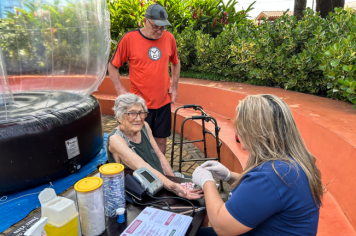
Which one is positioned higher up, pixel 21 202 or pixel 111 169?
pixel 111 169

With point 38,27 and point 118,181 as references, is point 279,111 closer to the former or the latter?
point 118,181

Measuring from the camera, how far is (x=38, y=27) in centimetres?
286

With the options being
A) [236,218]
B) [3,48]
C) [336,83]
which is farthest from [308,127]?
[3,48]

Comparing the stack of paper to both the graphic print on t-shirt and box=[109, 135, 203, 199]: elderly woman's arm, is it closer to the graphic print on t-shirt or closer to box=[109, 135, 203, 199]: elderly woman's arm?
box=[109, 135, 203, 199]: elderly woman's arm

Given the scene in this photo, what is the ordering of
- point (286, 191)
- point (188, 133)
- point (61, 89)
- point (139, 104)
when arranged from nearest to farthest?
1. point (286, 191)
2. point (139, 104)
3. point (61, 89)
4. point (188, 133)

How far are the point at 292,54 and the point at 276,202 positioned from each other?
160 inches

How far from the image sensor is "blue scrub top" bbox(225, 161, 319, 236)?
1.10m

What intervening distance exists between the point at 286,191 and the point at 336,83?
259 centimetres

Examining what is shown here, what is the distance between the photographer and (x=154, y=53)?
10.3 ft

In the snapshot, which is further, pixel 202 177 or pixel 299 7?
pixel 299 7

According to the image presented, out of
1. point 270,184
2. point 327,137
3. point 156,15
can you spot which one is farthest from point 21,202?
point 327,137

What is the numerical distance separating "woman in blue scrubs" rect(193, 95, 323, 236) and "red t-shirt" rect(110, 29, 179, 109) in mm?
2004

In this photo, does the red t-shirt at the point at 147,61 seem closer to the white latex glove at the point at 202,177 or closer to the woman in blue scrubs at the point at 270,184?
the white latex glove at the point at 202,177

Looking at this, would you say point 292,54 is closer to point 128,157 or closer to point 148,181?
point 128,157
